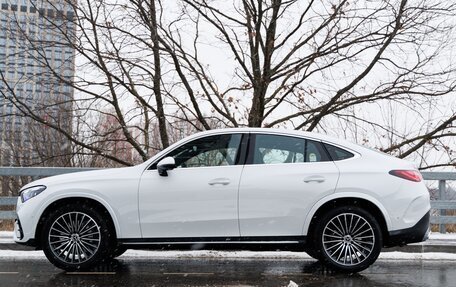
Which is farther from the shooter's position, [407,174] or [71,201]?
[71,201]

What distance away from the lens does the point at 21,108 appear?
49.4 ft

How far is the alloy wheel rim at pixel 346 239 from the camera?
6004 mm

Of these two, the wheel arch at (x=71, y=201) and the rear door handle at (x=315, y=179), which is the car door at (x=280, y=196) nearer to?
the rear door handle at (x=315, y=179)

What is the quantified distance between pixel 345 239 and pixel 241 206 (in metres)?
1.20

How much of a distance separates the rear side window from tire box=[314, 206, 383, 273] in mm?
588

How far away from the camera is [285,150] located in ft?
20.7

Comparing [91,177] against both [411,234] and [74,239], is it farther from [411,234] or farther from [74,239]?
[411,234]

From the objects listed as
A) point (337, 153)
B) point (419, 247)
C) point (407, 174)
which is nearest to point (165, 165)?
point (337, 153)

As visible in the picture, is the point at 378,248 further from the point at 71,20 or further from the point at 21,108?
the point at 21,108

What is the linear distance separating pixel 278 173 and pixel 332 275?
127 centimetres

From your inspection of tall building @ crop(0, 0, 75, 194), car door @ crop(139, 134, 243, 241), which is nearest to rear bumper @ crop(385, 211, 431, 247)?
car door @ crop(139, 134, 243, 241)

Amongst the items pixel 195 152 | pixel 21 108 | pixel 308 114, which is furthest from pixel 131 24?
pixel 195 152

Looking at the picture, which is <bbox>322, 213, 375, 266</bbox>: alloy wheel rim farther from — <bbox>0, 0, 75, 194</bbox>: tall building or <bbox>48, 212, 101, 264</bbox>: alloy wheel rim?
<bbox>0, 0, 75, 194</bbox>: tall building

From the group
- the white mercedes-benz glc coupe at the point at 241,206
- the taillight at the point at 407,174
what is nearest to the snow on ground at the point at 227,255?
the white mercedes-benz glc coupe at the point at 241,206
